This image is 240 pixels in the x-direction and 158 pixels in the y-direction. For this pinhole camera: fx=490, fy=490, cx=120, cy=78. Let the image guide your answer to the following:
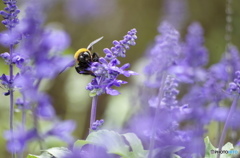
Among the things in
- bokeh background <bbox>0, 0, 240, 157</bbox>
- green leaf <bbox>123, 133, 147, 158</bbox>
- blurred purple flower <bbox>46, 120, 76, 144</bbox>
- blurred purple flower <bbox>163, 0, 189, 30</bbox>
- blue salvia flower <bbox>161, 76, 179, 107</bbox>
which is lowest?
green leaf <bbox>123, 133, 147, 158</bbox>

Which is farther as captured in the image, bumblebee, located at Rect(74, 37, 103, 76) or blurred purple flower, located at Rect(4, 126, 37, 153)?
bumblebee, located at Rect(74, 37, 103, 76)

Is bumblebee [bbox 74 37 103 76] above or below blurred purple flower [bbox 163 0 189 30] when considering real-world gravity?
below

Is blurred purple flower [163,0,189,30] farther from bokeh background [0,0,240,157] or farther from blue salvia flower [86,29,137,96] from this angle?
bokeh background [0,0,240,157]

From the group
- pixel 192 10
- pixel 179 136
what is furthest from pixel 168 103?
pixel 192 10

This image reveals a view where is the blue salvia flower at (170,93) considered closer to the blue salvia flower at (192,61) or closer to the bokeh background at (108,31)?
the blue salvia flower at (192,61)

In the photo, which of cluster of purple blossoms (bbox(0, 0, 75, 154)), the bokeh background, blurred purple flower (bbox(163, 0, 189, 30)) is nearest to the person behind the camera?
cluster of purple blossoms (bbox(0, 0, 75, 154))

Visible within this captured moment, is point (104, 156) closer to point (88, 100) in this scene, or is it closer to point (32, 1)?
point (32, 1)

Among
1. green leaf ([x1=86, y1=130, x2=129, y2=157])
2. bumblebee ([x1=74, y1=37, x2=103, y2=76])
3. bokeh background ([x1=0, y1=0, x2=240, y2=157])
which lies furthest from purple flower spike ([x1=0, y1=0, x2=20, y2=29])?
bokeh background ([x1=0, y1=0, x2=240, y2=157])

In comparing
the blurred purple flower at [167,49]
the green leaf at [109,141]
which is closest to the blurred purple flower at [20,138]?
the green leaf at [109,141]
